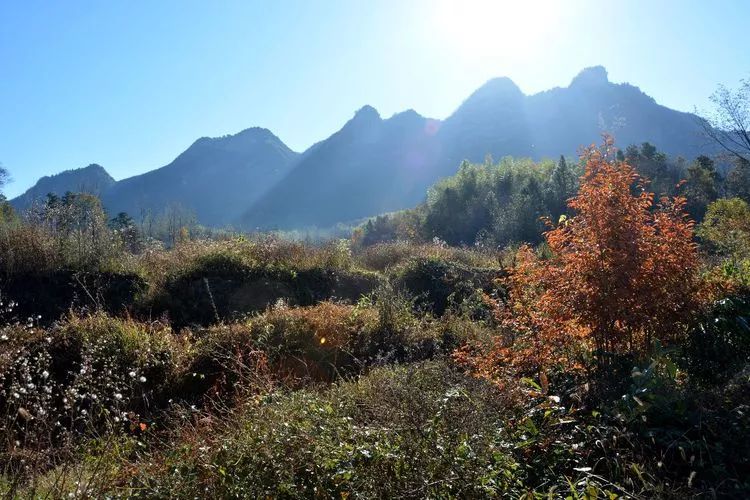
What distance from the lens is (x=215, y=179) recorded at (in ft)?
431

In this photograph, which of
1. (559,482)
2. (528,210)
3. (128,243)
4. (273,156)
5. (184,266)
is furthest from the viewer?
(273,156)

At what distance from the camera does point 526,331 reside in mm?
4191

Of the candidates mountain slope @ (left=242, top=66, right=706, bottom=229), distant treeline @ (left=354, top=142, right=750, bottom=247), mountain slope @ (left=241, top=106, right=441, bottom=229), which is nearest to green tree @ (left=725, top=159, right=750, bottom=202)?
distant treeline @ (left=354, top=142, right=750, bottom=247)

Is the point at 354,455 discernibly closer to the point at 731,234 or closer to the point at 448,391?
the point at 448,391

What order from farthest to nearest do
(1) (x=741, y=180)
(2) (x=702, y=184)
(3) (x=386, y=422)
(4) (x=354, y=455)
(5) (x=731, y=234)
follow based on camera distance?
(2) (x=702, y=184) < (1) (x=741, y=180) < (5) (x=731, y=234) < (3) (x=386, y=422) < (4) (x=354, y=455)

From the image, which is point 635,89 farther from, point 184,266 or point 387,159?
point 184,266

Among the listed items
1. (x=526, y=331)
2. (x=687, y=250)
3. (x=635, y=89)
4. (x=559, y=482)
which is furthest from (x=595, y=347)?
(x=635, y=89)

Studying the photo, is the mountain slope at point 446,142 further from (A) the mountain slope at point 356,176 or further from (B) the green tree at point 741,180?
(B) the green tree at point 741,180

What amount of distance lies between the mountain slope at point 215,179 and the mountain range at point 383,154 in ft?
1.03

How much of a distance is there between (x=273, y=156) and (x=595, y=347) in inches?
5835

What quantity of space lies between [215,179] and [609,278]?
13652 cm

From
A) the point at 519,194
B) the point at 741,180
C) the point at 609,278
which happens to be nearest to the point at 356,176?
the point at 519,194

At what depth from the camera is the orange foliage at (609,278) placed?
11.7 feet

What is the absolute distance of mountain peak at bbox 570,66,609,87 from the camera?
133 metres
